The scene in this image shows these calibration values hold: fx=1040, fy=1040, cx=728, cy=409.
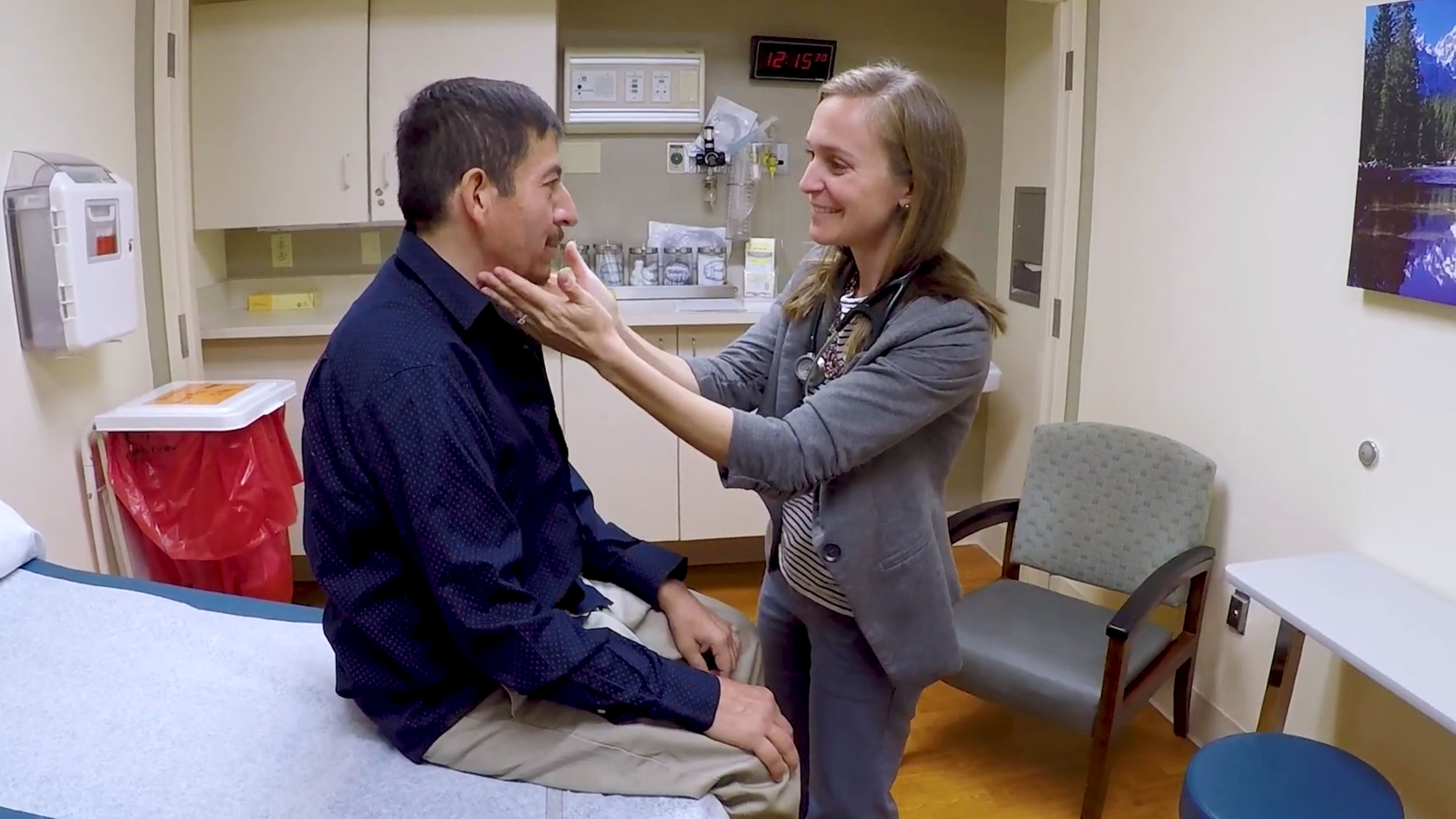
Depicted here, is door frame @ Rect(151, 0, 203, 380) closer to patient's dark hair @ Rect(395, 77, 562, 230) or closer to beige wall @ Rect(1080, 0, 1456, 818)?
patient's dark hair @ Rect(395, 77, 562, 230)

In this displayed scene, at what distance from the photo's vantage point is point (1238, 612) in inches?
95.3

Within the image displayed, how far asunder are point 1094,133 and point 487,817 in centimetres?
247

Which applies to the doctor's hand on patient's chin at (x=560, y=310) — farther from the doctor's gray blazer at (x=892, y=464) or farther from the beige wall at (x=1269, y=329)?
the beige wall at (x=1269, y=329)

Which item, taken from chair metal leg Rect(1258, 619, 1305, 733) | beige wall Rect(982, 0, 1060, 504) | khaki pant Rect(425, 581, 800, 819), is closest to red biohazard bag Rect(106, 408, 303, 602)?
khaki pant Rect(425, 581, 800, 819)

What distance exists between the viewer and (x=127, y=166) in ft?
8.52

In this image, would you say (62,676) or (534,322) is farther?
(62,676)

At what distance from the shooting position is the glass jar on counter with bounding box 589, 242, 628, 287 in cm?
353

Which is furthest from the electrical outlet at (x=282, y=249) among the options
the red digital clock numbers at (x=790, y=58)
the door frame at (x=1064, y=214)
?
the door frame at (x=1064, y=214)

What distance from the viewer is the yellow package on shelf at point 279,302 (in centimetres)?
332

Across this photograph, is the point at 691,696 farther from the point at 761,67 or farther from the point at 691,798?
the point at 761,67

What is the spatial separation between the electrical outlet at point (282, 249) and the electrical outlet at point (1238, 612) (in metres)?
2.96

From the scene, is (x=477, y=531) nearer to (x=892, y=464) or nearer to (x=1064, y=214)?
(x=892, y=464)

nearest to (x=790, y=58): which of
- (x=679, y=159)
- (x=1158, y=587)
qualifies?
(x=679, y=159)

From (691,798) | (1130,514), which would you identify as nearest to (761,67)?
(1130,514)
